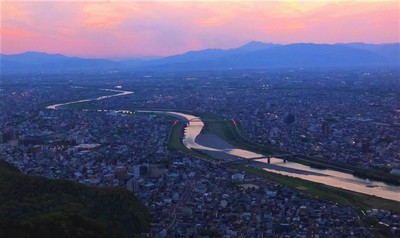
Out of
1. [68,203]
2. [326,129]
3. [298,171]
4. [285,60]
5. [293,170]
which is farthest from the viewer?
[285,60]

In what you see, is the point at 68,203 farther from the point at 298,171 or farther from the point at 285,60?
the point at 285,60

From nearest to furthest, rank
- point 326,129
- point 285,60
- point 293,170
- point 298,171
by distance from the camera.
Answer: point 298,171
point 293,170
point 326,129
point 285,60

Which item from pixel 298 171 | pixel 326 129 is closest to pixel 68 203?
pixel 298 171

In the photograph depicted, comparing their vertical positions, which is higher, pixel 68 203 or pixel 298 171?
pixel 68 203

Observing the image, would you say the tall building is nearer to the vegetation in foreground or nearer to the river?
the river

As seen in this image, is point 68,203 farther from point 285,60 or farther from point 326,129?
point 285,60

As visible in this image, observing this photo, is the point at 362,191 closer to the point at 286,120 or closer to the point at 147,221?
the point at 147,221

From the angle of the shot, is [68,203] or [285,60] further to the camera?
[285,60]

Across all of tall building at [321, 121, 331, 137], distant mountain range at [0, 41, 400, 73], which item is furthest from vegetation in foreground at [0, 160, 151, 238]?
distant mountain range at [0, 41, 400, 73]

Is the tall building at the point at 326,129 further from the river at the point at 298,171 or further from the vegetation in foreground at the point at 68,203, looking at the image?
the vegetation in foreground at the point at 68,203

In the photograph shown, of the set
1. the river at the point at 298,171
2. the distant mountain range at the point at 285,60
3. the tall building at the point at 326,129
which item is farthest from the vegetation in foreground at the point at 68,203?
the distant mountain range at the point at 285,60

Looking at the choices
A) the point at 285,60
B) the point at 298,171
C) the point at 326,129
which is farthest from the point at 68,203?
the point at 285,60
